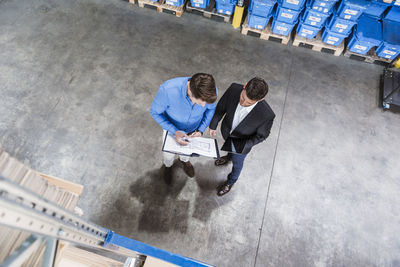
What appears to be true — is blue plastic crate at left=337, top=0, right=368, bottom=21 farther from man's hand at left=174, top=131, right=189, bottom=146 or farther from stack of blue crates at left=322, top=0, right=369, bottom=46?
man's hand at left=174, top=131, right=189, bottom=146

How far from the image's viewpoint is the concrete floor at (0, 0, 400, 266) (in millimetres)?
3717

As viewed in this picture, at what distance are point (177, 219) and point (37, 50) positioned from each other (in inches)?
185

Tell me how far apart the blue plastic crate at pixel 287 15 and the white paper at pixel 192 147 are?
362 cm

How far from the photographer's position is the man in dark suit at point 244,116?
2490 millimetres

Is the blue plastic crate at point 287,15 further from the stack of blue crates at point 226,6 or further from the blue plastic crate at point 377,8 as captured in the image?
the blue plastic crate at point 377,8

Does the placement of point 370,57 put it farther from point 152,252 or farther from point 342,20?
point 152,252

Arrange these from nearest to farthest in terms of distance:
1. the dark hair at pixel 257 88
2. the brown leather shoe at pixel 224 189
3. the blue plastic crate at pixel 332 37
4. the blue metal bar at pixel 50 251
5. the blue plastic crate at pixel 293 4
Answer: the blue metal bar at pixel 50 251
the dark hair at pixel 257 88
the brown leather shoe at pixel 224 189
the blue plastic crate at pixel 293 4
the blue plastic crate at pixel 332 37

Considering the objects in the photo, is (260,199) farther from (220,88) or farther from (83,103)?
(83,103)

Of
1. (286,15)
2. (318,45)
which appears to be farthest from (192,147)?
(318,45)

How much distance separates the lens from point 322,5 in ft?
15.7

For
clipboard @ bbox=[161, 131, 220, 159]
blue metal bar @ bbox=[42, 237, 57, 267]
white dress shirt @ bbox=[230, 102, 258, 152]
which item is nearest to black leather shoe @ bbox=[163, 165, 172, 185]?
clipboard @ bbox=[161, 131, 220, 159]

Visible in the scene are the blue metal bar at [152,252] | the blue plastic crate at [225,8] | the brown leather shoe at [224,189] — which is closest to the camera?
the blue metal bar at [152,252]

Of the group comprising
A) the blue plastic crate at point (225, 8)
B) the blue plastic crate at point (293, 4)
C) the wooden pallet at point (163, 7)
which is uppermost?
the blue plastic crate at point (293, 4)

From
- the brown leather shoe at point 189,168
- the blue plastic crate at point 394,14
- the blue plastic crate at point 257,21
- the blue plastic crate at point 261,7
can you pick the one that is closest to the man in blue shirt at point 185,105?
the brown leather shoe at point 189,168
